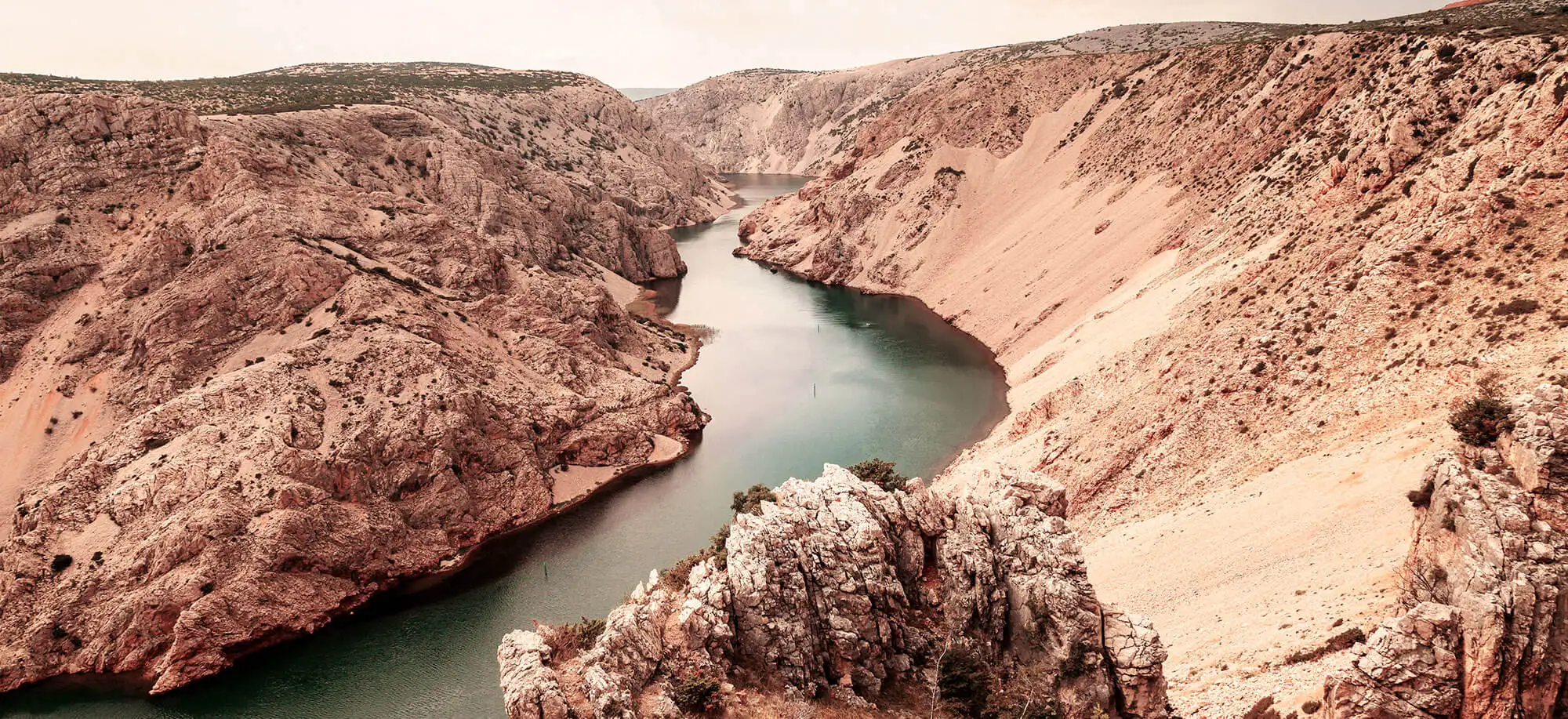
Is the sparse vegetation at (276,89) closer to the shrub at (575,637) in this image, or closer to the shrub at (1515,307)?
the shrub at (575,637)

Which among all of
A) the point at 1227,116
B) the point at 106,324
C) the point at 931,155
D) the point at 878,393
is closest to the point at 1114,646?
the point at 878,393

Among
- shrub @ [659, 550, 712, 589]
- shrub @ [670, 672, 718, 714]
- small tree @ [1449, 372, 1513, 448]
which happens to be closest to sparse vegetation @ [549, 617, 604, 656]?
shrub @ [659, 550, 712, 589]

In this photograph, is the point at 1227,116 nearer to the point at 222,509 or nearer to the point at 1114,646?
the point at 1114,646

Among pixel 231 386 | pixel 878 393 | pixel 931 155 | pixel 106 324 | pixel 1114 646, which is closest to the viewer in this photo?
pixel 1114 646

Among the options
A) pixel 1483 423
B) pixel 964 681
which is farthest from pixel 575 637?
pixel 1483 423

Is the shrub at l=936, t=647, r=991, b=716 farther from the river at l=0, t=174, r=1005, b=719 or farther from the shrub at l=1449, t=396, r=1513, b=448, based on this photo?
the river at l=0, t=174, r=1005, b=719

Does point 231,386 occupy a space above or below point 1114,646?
below

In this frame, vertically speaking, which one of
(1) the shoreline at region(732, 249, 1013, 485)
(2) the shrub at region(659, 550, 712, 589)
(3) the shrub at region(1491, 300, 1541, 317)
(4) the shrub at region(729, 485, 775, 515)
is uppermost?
(3) the shrub at region(1491, 300, 1541, 317)
